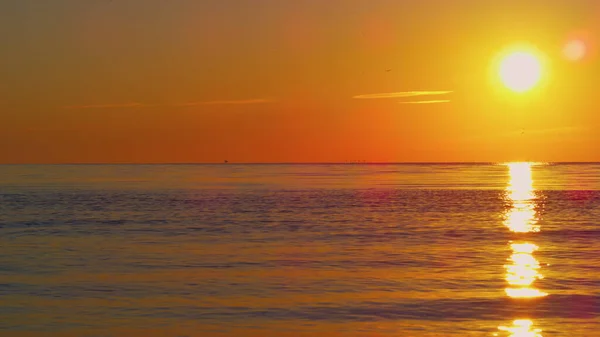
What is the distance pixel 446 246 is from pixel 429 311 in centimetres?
1166

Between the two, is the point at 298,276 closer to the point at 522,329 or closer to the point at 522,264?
the point at 522,264

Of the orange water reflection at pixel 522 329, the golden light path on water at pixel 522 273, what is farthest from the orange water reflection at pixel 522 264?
the orange water reflection at pixel 522 329

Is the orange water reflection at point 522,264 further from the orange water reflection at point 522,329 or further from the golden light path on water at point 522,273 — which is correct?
the orange water reflection at point 522,329

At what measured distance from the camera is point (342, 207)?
50750mm

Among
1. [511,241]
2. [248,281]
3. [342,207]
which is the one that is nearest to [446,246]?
[511,241]

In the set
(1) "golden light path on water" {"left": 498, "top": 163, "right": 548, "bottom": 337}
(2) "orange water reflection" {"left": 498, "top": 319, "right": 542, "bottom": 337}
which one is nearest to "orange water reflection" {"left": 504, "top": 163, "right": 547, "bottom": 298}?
(1) "golden light path on water" {"left": 498, "top": 163, "right": 548, "bottom": 337}

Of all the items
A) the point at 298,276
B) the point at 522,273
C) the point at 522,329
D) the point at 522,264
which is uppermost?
the point at 522,264

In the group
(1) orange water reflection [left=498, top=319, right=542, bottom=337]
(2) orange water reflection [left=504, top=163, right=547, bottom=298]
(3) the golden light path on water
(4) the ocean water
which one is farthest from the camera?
(2) orange water reflection [left=504, top=163, right=547, bottom=298]

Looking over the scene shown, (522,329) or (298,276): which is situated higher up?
(298,276)

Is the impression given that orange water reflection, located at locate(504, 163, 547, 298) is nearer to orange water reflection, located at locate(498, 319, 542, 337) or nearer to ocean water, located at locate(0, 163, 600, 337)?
ocean water, located at locate(0, 163, 600, 337)

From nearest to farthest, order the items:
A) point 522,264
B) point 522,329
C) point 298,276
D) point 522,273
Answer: point 522,329, point 298,276, point 522,273, point 522,264

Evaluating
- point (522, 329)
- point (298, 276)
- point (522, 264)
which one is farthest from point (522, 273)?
point (522, 329)

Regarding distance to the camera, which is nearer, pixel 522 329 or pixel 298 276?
pixel 522 329

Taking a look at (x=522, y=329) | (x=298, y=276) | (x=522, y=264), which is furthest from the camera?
(x=522, y=264)
